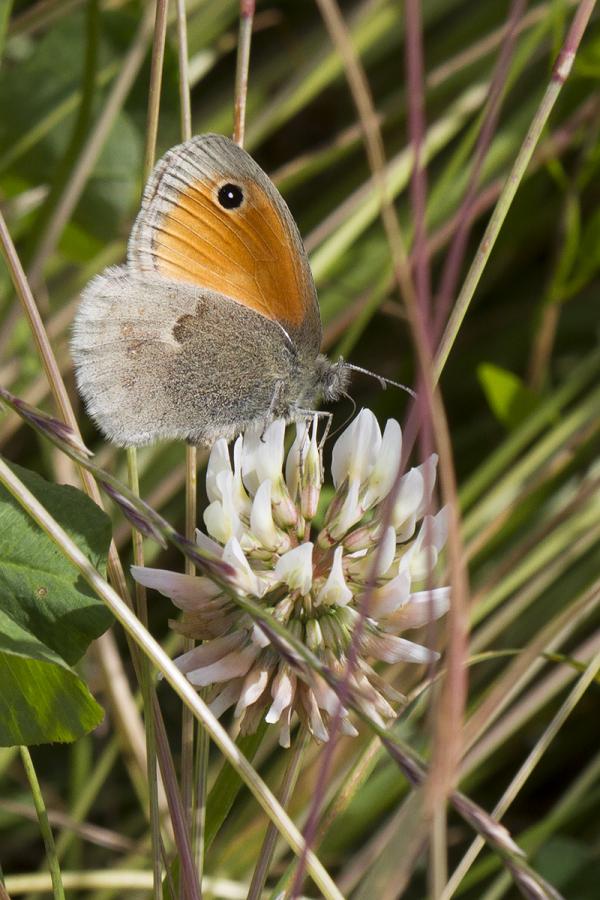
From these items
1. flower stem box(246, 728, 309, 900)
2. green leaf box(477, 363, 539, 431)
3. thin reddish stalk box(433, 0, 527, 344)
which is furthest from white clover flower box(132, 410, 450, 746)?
green leaf box(477, 363, 539, 431)

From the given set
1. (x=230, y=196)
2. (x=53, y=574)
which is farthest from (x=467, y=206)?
(x=230, y=196)

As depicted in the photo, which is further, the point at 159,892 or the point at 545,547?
the point at 545,547

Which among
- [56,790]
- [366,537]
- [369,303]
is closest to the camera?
[366,537]

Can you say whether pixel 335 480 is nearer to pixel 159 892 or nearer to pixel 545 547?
pixel 159 892

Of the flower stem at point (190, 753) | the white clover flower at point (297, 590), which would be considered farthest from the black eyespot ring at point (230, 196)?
the white clover flower at point (297, 590)

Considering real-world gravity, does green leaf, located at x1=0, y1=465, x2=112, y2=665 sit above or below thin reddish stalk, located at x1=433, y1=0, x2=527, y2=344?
below

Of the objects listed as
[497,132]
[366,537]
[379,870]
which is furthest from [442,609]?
[497,132]

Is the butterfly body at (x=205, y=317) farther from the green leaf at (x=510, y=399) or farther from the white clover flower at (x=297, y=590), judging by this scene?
the green leaf at (x=510, y=399)

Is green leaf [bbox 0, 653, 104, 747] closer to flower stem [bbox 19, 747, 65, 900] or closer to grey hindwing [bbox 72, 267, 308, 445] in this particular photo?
flower stem [bbox 19, 747, 65, 900]
